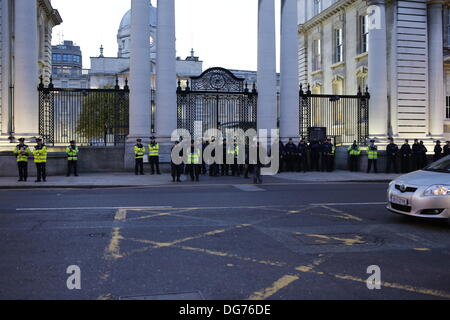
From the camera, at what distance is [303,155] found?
23.3m

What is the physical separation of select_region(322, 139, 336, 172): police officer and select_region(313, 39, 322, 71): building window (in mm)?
12566

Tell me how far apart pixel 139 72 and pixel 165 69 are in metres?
1.24

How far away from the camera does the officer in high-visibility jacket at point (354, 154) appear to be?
23.8 m

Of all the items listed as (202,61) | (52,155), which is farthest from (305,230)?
(202,61)

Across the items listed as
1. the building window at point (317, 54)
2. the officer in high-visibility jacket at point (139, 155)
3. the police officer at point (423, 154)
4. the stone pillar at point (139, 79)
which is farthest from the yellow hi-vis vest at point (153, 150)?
the building window at point (317, 54)

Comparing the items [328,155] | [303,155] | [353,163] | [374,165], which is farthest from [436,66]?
[303,155]

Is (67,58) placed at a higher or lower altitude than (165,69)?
higher

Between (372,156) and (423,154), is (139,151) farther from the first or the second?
(423,154)

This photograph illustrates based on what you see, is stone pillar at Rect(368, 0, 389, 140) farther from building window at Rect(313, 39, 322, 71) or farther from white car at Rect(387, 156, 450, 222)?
white car at Rect(387, 156, 450, 222)

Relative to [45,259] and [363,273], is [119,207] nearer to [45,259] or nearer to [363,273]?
[45,259]

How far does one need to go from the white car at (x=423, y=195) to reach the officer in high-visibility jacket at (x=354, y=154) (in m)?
15.3

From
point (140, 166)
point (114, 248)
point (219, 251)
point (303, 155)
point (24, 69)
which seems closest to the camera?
point (219, 251)

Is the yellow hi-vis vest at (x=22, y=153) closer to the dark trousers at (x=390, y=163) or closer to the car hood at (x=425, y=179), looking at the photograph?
the car hood at (x=425, y=179)
